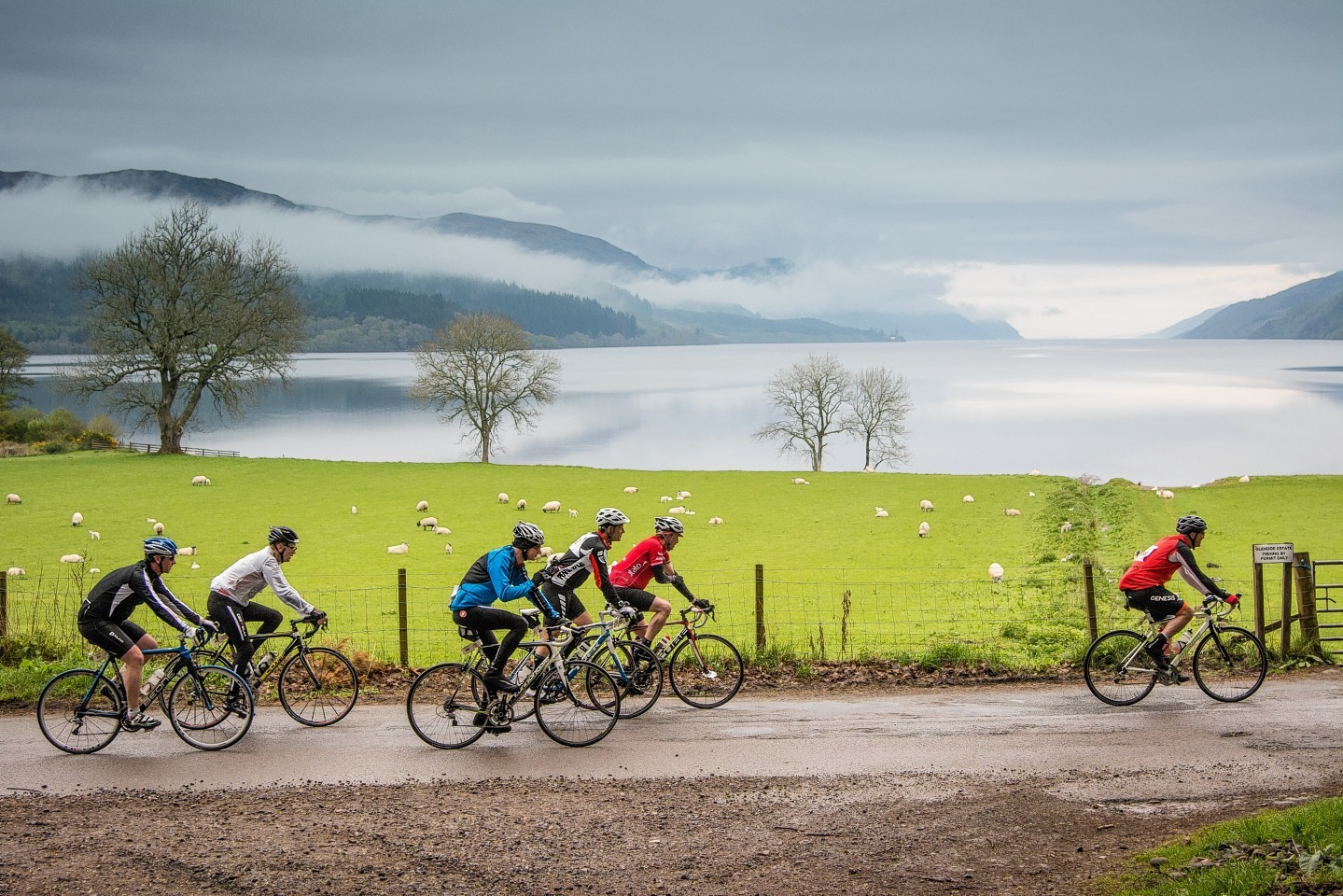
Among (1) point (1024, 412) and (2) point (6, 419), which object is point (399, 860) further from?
(1) point (1024, 412)

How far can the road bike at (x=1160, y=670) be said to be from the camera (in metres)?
14.2

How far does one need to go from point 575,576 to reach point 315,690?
12.0 feet

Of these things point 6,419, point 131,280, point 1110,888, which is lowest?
point 1110,888

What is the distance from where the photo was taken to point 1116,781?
11.0m

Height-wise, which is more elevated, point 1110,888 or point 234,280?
point 234,280

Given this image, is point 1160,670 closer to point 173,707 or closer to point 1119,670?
point 1119,670

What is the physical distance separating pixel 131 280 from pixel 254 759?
61.7 m

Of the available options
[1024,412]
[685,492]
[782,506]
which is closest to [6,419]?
[685,492]

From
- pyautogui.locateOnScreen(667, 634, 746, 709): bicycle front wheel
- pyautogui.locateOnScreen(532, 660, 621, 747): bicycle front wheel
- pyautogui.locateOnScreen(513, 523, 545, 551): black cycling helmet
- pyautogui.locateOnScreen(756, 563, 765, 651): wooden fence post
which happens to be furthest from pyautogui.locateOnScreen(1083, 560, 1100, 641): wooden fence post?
pyautogui.locateOnScreen(513, 523, 545, 551): black cycling helmet

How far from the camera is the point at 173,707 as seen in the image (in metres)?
12.4

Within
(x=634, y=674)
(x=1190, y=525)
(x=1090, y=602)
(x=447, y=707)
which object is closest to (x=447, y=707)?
(x=447, y=707)

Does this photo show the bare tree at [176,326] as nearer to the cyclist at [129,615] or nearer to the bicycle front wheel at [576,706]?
the cyclist at [129,615]

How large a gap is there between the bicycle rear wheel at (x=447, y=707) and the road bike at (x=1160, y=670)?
26.2 feet

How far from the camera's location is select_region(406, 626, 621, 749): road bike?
12.5 m
